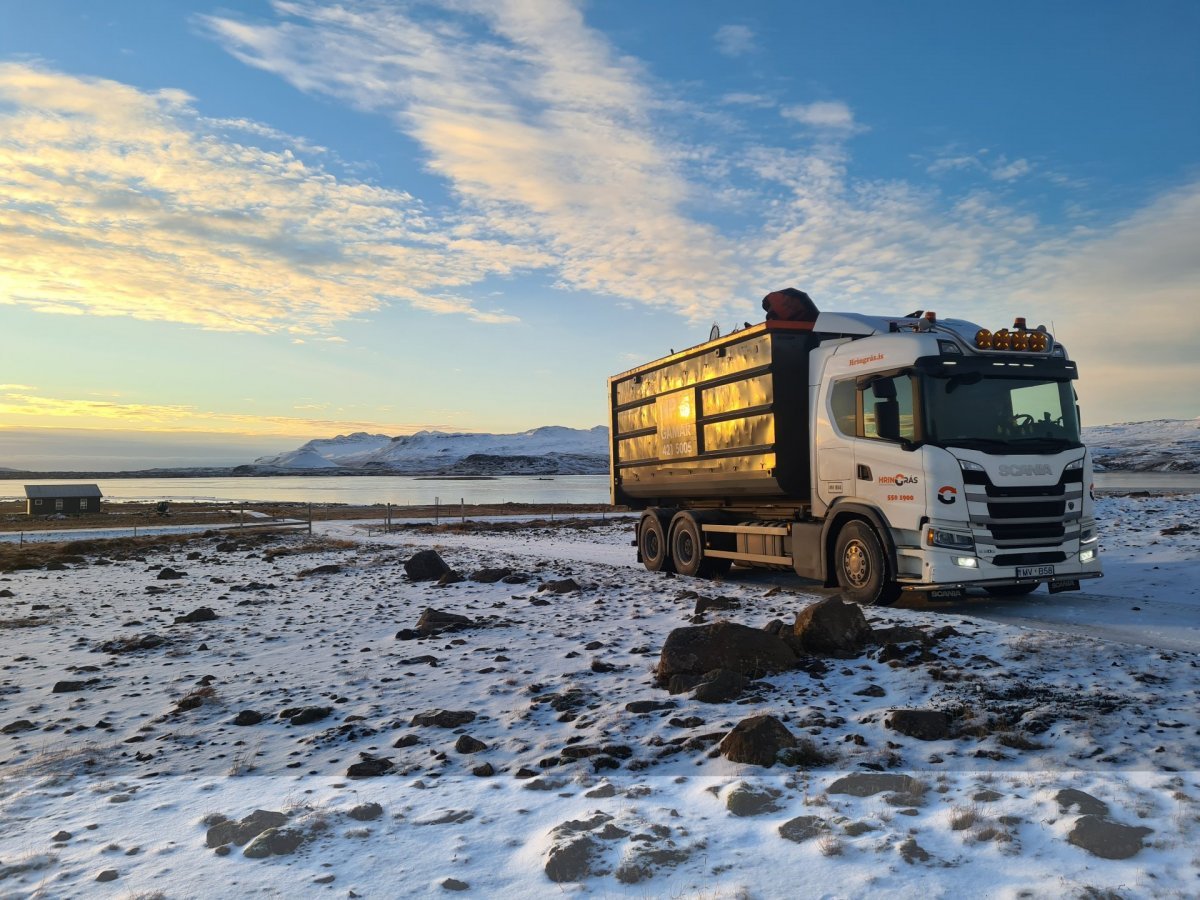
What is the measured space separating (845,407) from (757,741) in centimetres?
771

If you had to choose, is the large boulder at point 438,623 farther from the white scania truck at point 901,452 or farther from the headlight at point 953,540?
the headlight at point 953,540

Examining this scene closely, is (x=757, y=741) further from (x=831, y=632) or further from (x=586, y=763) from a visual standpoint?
(x=831, y=632)

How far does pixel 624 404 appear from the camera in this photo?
19.7 metres

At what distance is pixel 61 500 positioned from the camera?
66.1 meters

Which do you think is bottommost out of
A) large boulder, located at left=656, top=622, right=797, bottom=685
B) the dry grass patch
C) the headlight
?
the dry grass patch

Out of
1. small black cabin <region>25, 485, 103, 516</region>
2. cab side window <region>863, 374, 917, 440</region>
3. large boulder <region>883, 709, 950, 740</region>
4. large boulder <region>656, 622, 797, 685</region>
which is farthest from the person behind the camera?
small black cabin <region>25, 485, 103, 516</region>

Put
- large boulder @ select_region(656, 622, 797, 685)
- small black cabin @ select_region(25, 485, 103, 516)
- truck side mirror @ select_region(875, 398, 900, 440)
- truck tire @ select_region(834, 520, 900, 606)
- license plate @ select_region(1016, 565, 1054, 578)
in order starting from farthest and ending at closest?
small black cabin @ select_region(25, 485, 103, 516) → truck tire @ select_region(834, 520, 900, 606) → truck side mirror @ select_region(875, 398, 900, 440) → license plate @ select_region(1016, 565, 1054, 578) → large boulder @ select_region(656, 622, 797, 685)

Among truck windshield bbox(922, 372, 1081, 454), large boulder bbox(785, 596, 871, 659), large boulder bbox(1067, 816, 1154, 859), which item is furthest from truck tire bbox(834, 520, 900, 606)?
large boulder bbox(1067, 816, 1154, 859)

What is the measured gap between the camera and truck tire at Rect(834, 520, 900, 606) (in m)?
11.8

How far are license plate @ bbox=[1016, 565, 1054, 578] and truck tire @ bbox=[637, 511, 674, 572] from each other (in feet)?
25.9

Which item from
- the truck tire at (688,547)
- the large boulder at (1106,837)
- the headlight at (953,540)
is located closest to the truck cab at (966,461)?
the headlight at (953,540)

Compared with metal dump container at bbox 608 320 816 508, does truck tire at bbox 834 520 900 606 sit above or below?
below

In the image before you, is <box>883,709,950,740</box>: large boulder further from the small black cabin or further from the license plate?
the small black cabin

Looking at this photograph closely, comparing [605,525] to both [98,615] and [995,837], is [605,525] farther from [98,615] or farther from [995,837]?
[995,837]
